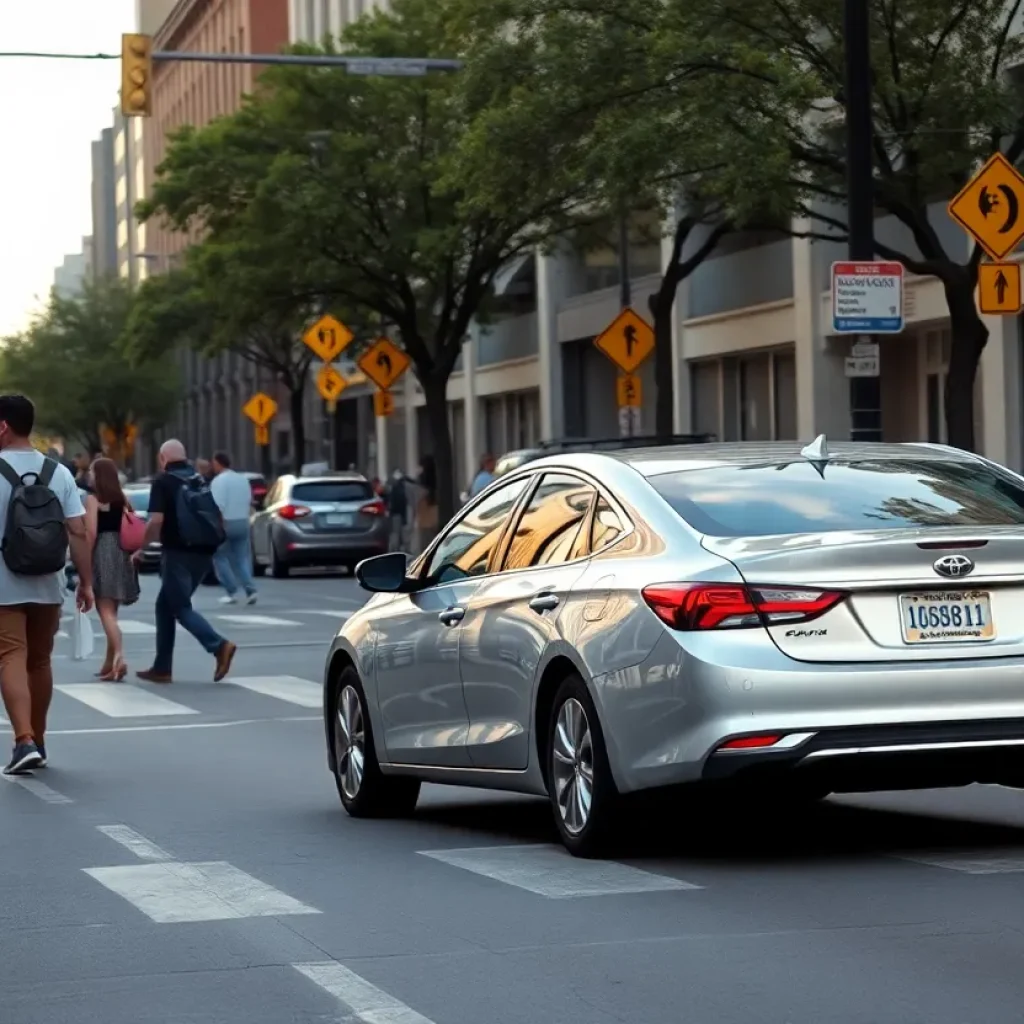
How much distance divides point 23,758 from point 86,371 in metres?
84.4

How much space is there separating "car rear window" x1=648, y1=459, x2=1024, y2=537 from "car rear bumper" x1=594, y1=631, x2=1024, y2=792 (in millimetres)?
550

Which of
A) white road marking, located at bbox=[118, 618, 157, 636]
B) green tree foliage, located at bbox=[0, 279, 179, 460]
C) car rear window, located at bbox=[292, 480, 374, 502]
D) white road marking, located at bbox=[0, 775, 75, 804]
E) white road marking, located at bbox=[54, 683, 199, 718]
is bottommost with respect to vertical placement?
white road marking, located at bbox=[118, 618, 157, 636]

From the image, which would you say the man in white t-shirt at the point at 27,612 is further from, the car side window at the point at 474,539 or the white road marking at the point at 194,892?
the white road marking at the point at 194,892

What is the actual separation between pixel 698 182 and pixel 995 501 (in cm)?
1669

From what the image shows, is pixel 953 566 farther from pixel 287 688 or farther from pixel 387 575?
pixel 287 688

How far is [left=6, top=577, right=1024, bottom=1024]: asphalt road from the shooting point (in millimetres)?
6520

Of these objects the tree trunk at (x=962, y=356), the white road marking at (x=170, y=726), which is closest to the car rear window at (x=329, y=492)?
the tree trunk at (x=962, y=356)

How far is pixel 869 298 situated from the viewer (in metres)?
19.5

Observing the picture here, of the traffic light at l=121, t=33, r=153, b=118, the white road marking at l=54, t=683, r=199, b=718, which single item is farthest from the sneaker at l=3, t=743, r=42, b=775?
the traffic light at l=121, t=33, r=153, b=118

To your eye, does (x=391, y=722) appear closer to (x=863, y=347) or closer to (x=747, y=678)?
(x=747, y=678)

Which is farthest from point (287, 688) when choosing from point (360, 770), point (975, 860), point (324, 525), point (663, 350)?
point (324, 525)

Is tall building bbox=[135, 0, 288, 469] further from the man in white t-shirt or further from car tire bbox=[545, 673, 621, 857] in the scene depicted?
car tire bbox=[545, 673, 621, 857]

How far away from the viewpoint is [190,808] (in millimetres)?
11633

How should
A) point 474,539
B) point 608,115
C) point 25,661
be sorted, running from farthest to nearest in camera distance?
point 608,115, point 25,661, point 474,539
